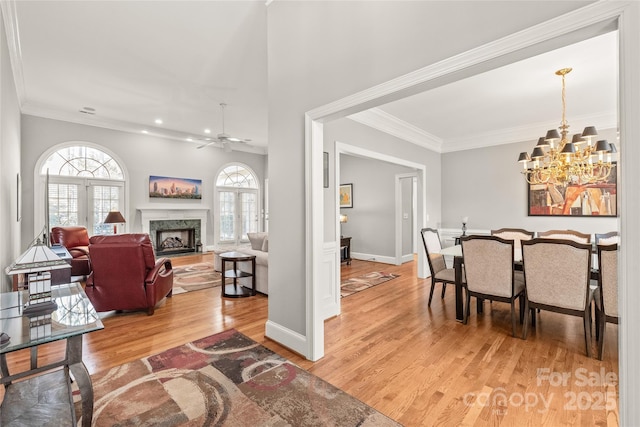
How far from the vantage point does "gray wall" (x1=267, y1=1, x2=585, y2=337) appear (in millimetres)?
1569

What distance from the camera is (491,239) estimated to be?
299cm

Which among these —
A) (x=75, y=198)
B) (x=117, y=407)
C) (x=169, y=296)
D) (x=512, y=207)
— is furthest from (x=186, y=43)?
(x=512, y=207)

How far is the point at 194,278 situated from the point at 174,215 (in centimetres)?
307

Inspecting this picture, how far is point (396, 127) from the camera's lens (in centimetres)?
492

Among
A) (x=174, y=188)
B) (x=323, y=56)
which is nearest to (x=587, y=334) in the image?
(x=323, y=56)

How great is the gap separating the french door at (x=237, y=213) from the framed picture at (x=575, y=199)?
23.8 feet

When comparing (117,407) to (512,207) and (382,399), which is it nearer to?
(382,399)

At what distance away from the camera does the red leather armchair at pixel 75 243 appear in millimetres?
4969

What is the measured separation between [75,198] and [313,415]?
23.3ft

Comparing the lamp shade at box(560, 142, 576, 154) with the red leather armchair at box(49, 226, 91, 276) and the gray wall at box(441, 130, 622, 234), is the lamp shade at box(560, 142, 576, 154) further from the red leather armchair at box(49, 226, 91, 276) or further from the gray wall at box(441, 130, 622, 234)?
the red leather armchair at box(49, 226, 91, 276)

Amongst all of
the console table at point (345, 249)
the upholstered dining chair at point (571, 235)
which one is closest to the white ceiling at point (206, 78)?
the upholstered dining chair at point (571, 235)

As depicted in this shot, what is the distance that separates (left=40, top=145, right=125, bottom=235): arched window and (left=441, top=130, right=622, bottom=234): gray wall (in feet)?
24.2

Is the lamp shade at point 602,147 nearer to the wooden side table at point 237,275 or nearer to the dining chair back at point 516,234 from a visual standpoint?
the dining chair back at point 516,234

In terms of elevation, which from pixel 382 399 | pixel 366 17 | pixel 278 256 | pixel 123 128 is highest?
pixel 123 128
